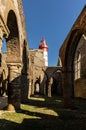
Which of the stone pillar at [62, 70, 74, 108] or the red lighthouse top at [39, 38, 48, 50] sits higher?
the red lighthouse top at [39, 38, 48, 50]

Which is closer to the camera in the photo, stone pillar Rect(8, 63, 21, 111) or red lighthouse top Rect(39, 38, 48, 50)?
stone pillar Rect(8, 63, 21, 111)

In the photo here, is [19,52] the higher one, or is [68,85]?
[19,52]

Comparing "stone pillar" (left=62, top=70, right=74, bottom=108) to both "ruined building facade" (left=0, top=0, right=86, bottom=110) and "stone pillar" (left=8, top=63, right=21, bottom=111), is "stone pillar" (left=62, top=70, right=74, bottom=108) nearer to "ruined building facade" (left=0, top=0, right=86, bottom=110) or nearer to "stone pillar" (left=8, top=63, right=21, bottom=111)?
"ruined building facade" (left=0, top=0, right=86, bottom=110)

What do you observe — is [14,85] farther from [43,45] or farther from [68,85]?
[43,45]

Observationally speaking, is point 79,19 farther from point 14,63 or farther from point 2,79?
point 2,79

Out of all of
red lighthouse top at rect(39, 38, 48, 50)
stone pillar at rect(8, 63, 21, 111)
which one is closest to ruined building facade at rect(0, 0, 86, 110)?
stone pillar at rect(8, 63, 21, 111)

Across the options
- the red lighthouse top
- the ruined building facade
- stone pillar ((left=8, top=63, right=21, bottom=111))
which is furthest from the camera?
the red lighthouse top

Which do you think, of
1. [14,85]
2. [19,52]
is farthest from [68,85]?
[19,52]

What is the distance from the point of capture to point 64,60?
12859 millimetres

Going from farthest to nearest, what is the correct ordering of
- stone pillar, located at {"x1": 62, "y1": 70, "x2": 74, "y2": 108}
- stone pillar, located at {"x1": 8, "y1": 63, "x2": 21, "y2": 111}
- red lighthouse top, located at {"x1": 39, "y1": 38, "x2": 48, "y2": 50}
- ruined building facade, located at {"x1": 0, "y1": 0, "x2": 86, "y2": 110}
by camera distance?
red lighthouse top, located at {"x1": 39, "y1": 38, "x2": 48, "y2": 50}
stone pillar, located at {"x1": 62, "y1": 70, "x2": 74, "y2": 108}
stone pillar, located at {"x1": 8, "y1": 63, "x2": 21, "y2": 111}
ruined building facade, located at {"x1": 0, "y1": 0, "x2": 86, "y2": 110}

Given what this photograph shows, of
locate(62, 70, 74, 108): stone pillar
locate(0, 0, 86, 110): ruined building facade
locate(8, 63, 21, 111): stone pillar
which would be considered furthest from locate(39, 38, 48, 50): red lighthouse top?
locate(8, 63, 21, 111): stone pillar

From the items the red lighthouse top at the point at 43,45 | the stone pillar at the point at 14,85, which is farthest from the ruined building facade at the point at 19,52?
the red lighthouse top at the point at 43,45

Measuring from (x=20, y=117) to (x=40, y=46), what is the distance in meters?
43.3

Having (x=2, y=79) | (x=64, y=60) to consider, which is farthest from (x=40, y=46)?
(x=64, y=60)
